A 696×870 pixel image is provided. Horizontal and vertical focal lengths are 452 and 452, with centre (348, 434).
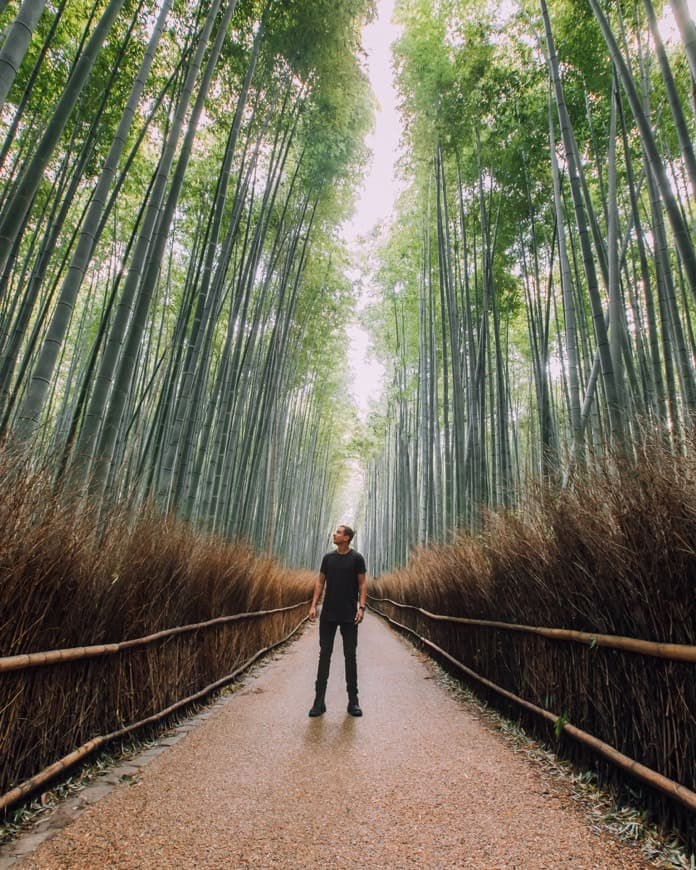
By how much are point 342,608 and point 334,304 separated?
7.45m

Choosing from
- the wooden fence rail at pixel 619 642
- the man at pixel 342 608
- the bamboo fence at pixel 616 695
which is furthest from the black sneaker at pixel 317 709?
the wooden fence rail at pixel 619 642

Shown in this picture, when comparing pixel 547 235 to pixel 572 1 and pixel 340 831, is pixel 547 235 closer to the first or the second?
pixel 572 1

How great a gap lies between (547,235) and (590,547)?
547cm

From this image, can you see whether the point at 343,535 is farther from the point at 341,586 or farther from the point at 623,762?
the point at 623,762

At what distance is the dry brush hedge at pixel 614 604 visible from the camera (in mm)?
1283

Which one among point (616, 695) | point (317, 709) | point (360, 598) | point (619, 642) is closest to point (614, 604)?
point (619, 642)

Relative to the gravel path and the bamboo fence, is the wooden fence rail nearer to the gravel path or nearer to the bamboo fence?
the bamboo fence

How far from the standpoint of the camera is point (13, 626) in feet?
4.41

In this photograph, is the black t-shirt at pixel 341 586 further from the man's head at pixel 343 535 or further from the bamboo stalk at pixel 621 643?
the bamboo stalk at pixel 621 643

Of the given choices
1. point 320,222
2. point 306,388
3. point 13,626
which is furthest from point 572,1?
point 306,388

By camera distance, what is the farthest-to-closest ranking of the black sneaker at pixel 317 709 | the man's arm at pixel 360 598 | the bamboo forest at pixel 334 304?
1. the man's arm at pixel 360 598
2. the black sneaker at pixel 317 709
3. the bamboo forest at pixel 334 304

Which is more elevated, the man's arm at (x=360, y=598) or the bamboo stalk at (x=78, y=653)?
the man's arm at (x=360, y=598)

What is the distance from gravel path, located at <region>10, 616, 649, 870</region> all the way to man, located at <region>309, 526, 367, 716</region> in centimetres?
21

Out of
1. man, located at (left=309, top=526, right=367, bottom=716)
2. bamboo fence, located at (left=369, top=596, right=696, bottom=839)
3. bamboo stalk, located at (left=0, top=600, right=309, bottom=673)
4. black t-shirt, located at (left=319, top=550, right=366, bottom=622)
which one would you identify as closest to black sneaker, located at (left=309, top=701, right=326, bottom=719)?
man, located at (left=309, top=526, right=367, bottom=716)
